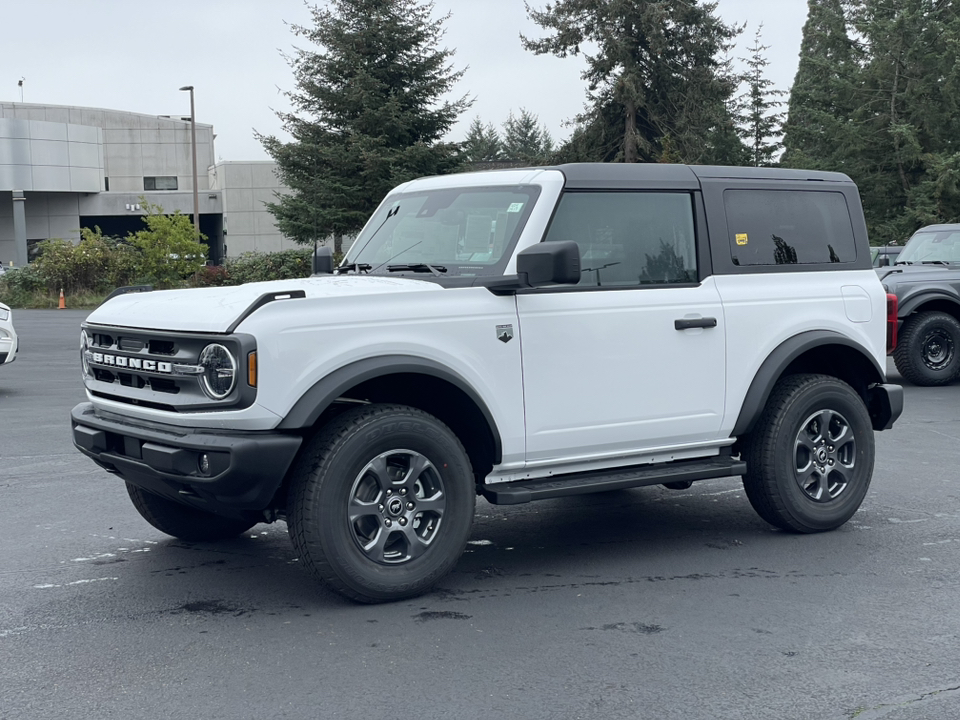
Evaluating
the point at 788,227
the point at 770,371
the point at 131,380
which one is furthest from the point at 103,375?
the point at 788,227

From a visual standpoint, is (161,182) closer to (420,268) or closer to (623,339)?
(420,268)

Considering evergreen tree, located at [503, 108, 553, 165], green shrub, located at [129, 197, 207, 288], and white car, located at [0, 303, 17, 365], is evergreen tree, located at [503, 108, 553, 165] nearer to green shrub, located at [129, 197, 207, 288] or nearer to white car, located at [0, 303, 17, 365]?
green shrub, located at [129, 197, 207, 288]

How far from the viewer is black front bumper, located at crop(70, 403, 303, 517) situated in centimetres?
473

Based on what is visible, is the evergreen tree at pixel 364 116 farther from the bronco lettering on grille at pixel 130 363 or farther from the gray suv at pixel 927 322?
the bronco lettering on grille at pixel 130 363

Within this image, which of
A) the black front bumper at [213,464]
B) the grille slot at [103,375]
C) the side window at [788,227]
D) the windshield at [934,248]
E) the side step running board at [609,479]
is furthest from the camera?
the windshield at [934,248]

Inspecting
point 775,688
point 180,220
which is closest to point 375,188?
point 180,220

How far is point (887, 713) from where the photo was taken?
12.8 ft

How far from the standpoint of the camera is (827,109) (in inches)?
2021

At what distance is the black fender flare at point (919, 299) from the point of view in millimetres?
13469

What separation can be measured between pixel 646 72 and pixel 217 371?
45305 mm

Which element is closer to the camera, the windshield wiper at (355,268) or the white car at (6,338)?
the windshield wiper at (355,268)

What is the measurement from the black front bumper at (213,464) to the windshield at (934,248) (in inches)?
464

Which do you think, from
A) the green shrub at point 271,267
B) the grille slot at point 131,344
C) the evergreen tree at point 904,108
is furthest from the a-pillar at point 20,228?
the grille slot at point 131,344

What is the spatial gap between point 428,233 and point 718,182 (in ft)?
5.43
